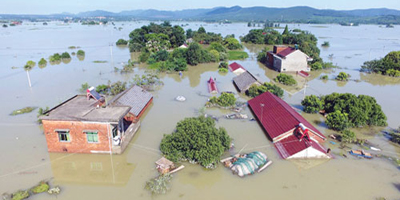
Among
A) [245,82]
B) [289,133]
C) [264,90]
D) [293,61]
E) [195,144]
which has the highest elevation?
[293,61]

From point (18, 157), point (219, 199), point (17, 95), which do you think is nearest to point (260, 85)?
point (219, 199)

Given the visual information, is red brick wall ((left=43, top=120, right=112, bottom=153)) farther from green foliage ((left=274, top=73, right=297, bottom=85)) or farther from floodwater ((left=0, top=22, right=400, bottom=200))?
green foliage ((left=274, top=73, right=297, bottom=85))

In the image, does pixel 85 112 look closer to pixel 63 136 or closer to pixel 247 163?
pixel 63 136

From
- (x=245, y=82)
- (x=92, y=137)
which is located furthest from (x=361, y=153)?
(x=92, y=137)

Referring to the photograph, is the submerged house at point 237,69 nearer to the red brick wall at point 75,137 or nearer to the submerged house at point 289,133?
the submerged house at point 289,133

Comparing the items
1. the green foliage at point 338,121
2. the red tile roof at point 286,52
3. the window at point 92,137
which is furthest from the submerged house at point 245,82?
the window at point 92,137

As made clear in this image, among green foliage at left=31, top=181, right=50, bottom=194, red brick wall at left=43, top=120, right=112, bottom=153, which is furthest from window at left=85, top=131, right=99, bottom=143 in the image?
green foliage at left=31, top=181, right=50, bottom=194

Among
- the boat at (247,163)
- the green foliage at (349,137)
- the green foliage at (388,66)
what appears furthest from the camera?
the green foliage at (388,66)
